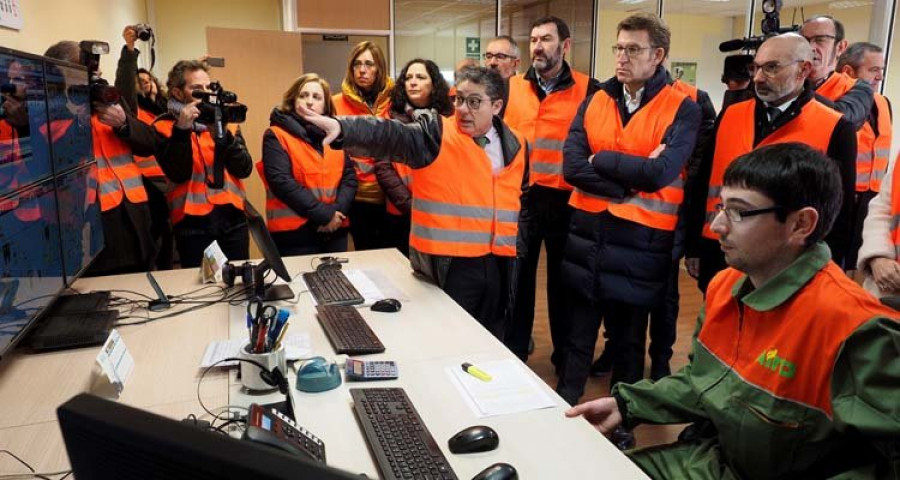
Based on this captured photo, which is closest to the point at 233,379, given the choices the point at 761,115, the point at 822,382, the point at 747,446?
the point at 747,446

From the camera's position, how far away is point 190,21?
6.34 metres

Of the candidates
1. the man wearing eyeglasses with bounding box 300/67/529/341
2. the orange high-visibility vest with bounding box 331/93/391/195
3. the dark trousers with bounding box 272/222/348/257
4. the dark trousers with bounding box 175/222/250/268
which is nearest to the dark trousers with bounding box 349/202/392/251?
the orange high-visibility vest with bounding box 331/93/391/195

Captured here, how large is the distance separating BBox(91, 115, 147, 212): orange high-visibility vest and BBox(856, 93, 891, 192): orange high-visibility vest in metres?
3.52

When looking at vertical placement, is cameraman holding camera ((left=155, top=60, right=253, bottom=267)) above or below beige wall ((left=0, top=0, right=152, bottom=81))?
below

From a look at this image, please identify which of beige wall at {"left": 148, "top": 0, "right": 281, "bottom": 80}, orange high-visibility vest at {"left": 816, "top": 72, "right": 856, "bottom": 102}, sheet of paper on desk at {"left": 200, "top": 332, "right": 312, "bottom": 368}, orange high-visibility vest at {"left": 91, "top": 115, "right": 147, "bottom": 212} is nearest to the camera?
sheet of paper on desk at {"left": 200, "top": 332, "right": 312, "bottom": 368}

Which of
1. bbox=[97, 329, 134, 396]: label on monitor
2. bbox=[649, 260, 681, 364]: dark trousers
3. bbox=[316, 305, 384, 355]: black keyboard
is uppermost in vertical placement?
bbox=[97, 329, 134, 396]: label on monitor

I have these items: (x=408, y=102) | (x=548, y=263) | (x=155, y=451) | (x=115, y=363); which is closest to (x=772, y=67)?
(x=548, y=263)

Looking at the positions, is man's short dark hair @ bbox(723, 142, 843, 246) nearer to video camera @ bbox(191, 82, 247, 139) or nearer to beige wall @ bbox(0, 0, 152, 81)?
video camera @ bbox(191, 82, 247, 139)

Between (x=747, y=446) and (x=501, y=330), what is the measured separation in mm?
1310

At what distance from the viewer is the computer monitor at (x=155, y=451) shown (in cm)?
43

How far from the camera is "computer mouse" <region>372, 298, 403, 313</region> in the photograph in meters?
2.08

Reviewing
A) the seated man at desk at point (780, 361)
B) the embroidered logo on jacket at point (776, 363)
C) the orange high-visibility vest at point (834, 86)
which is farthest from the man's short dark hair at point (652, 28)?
the embroidered logo on jacket at point (776, 363)

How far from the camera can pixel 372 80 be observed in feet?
11.9

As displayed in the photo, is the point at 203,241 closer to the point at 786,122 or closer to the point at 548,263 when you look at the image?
the point at 548,263
